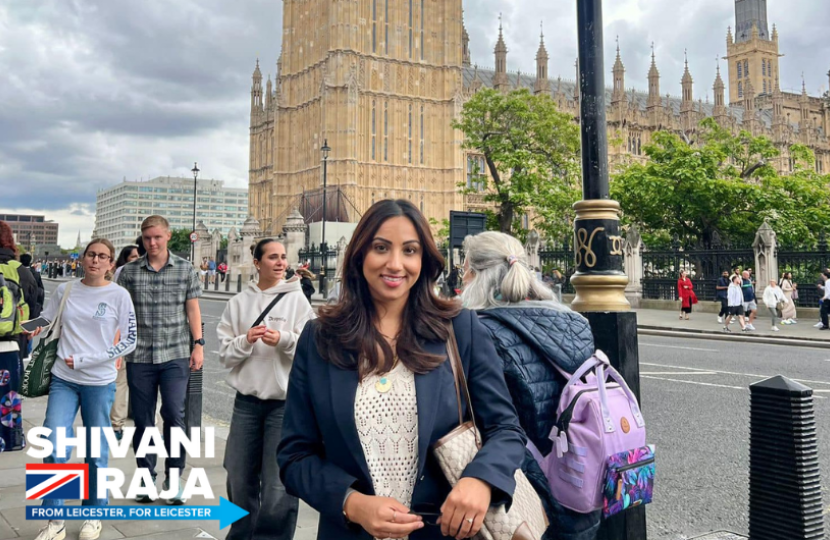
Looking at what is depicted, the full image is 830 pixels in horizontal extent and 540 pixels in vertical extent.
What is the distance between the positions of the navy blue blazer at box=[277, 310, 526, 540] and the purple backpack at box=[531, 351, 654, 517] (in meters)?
0.52

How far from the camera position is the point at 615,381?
8.46ft

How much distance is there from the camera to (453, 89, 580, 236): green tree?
25.6 m

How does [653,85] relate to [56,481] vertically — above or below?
above

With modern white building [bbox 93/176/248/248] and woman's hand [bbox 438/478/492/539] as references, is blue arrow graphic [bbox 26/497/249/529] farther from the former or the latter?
modern white building [bbox 93/176/248/248]

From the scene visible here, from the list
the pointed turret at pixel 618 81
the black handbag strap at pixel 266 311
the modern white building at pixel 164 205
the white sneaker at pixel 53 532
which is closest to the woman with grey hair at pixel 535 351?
the black handbag strap at pixel 266 311

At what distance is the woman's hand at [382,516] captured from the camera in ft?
5.63

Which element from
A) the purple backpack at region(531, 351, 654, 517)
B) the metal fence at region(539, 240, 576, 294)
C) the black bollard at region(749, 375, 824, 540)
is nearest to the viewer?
the purple backpack at region(531, 351, 654, 517)

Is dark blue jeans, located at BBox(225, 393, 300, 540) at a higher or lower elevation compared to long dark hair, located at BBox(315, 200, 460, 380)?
lower

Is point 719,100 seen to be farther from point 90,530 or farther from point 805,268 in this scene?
point 90,530

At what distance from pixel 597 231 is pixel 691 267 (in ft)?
72.8

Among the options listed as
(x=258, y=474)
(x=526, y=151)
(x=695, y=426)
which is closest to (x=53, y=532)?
(x=258, y=474)

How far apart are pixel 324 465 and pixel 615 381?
123 centimetres

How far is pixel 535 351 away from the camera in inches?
97.6

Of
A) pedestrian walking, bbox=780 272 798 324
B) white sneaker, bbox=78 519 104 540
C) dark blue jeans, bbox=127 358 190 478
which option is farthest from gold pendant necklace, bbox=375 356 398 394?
pedestrian walking, bbox=780 272 798 324
